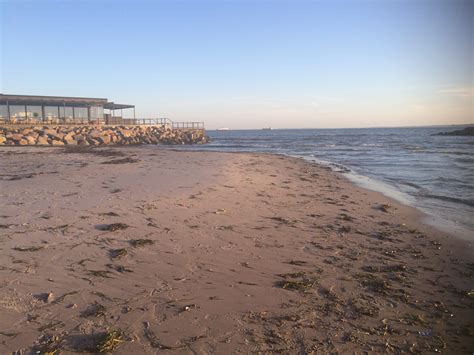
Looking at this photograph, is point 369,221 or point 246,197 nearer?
point 369,221

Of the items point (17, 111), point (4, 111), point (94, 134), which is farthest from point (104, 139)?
point (17, 111)

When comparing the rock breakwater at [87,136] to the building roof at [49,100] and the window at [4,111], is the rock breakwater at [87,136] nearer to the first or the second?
the building roof at [49,100]

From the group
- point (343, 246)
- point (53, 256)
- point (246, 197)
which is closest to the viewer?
point (53, 256)

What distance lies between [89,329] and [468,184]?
13262 mm

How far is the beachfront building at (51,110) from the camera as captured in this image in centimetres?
3741

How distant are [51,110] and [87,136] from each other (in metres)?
12.7

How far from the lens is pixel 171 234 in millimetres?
5445

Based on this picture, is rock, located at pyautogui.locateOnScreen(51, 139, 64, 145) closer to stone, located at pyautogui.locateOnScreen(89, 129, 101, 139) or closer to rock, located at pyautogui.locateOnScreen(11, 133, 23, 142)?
rock, located at pyautogui.locateOnScreen(11, 133, 23, 142)

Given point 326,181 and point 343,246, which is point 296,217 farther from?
point 326,181

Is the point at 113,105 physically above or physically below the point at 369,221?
above

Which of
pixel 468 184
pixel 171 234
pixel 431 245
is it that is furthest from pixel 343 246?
pixel 468 184

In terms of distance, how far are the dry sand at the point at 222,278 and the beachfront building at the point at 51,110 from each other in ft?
118

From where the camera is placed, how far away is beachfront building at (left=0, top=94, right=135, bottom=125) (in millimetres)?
37406

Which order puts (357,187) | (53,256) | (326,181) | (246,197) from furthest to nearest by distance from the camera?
1. (326,181)
2. (357,187)
3. (246,197)
4. (53,256)
